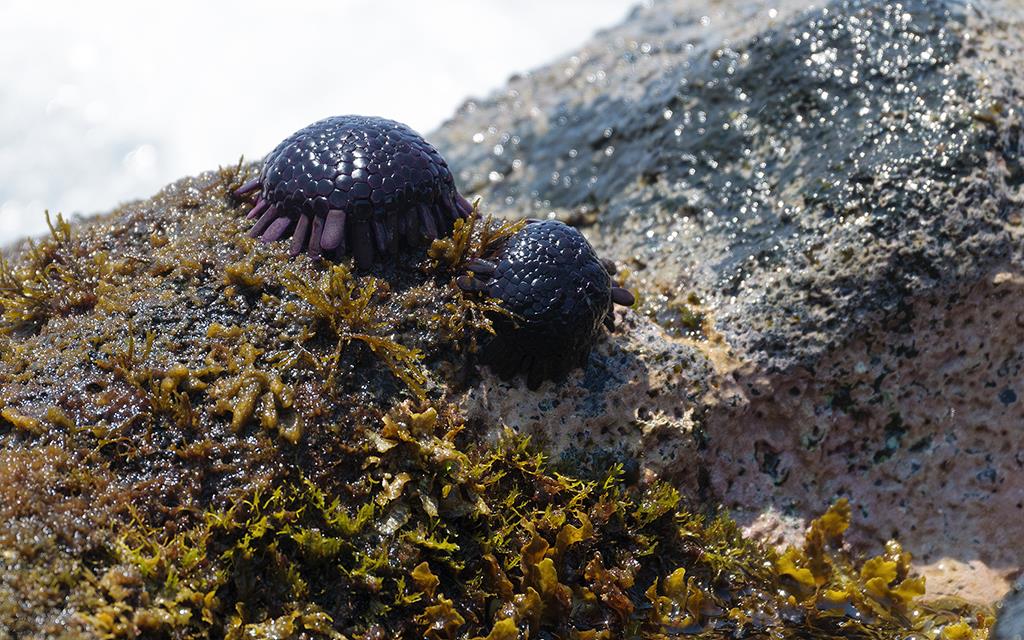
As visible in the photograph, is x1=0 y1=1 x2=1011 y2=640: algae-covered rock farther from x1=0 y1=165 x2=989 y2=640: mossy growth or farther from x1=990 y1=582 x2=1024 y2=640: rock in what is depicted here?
x1=990 y1=582 x2=1024 y2=640: rock

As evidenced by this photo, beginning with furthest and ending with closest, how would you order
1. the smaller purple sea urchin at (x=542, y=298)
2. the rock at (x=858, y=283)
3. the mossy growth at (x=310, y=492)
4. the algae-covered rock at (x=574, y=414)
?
the rock at (x=858, y=283), the smaller purple sea urchin at (x=542, y=298), the algae-covered rock at (x=574, y=414), the mossy growth at (x=310, y=492)

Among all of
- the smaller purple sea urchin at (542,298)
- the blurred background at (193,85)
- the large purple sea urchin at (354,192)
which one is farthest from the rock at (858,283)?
the blurred background at (193,85)

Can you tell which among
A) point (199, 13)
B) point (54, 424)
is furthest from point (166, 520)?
point (199, 13)

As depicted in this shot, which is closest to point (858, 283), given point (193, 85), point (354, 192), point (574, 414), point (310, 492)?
point (574, 414)

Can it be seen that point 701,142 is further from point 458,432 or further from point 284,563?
point 284,563

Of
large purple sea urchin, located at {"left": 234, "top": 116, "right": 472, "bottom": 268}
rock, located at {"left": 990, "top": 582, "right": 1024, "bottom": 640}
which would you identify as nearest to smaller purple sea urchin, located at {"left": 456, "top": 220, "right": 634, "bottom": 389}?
large purple sea urchin, located at {"left": 234, "top": 116, "right": 472, "bottom": 268}

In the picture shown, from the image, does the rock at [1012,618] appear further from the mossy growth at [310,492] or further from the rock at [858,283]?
the rock at [858,283]
